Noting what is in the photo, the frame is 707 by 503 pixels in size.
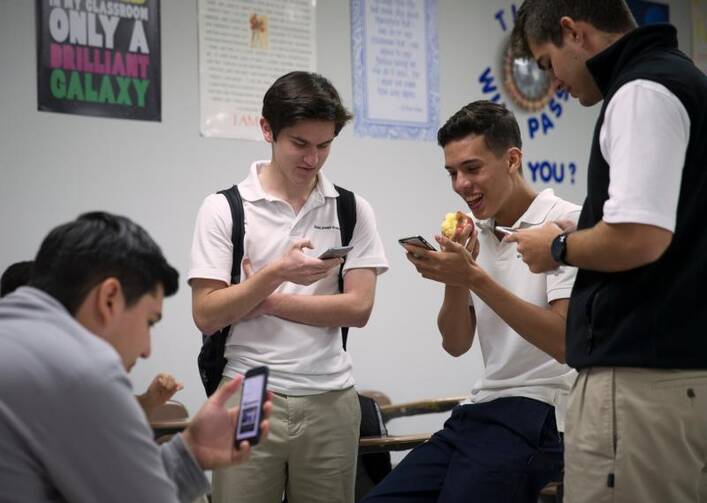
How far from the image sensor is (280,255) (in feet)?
8.76

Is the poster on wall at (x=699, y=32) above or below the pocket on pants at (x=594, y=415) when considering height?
above

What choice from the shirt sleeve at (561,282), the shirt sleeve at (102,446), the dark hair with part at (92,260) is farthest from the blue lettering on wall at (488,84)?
the shirt sleeve at (102,446)

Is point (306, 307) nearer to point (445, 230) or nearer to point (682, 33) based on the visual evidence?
point (445, 230)

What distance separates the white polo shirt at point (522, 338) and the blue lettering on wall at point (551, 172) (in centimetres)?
248

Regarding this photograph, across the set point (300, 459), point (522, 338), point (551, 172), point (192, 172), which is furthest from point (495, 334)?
point (551, 172)

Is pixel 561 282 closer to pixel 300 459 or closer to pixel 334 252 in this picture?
pixel 334 252

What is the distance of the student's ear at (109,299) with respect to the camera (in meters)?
1.52

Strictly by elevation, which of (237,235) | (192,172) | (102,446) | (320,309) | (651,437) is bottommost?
(651,437)

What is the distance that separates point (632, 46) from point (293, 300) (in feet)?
3.86

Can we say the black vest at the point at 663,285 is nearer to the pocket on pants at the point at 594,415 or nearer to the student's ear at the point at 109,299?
the pocket on pants at the point at 594,415

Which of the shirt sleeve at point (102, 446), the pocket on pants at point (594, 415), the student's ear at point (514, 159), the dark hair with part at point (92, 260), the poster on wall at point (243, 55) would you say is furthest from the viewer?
the poster on wall at point (243, 55)

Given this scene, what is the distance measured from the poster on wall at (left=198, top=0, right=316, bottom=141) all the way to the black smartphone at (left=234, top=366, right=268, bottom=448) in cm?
239

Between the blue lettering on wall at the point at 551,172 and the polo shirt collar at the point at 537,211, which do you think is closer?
the polo shirt collar at the point at 537,211

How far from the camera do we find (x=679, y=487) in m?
1.82
